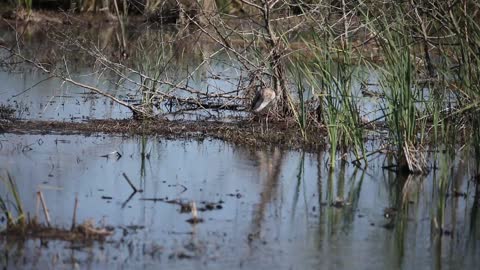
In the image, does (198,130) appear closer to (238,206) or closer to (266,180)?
(266,180)

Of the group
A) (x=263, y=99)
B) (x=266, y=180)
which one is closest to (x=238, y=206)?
(x=266, y=180)

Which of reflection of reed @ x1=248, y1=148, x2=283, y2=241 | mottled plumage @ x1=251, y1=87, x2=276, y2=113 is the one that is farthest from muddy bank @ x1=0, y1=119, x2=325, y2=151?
reflection of reed @ x1=248, y1=148, x2=283, y2=241

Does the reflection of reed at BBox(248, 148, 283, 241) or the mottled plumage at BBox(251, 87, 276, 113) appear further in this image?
the mottled plumage at BBox(251, 87, 276, 113)

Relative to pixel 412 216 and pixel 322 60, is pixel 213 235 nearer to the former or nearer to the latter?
pixel 412 216

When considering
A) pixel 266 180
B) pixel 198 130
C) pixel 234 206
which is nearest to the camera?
pixel 234 206

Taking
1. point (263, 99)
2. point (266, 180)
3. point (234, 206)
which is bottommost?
point (234, 206)

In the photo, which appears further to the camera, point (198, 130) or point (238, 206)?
point (198, 130)

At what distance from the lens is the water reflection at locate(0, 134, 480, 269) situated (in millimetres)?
6242

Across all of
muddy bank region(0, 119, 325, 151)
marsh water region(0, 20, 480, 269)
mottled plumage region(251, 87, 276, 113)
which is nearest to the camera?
marsh water region(0, 20, 480, 269)

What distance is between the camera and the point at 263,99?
11.3m

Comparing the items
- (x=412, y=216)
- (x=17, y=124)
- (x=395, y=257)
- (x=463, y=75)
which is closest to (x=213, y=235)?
(x=395, y=257)

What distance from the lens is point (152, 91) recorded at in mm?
11641

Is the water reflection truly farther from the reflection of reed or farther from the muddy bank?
the muddy bank

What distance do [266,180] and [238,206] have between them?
113 centimetres
